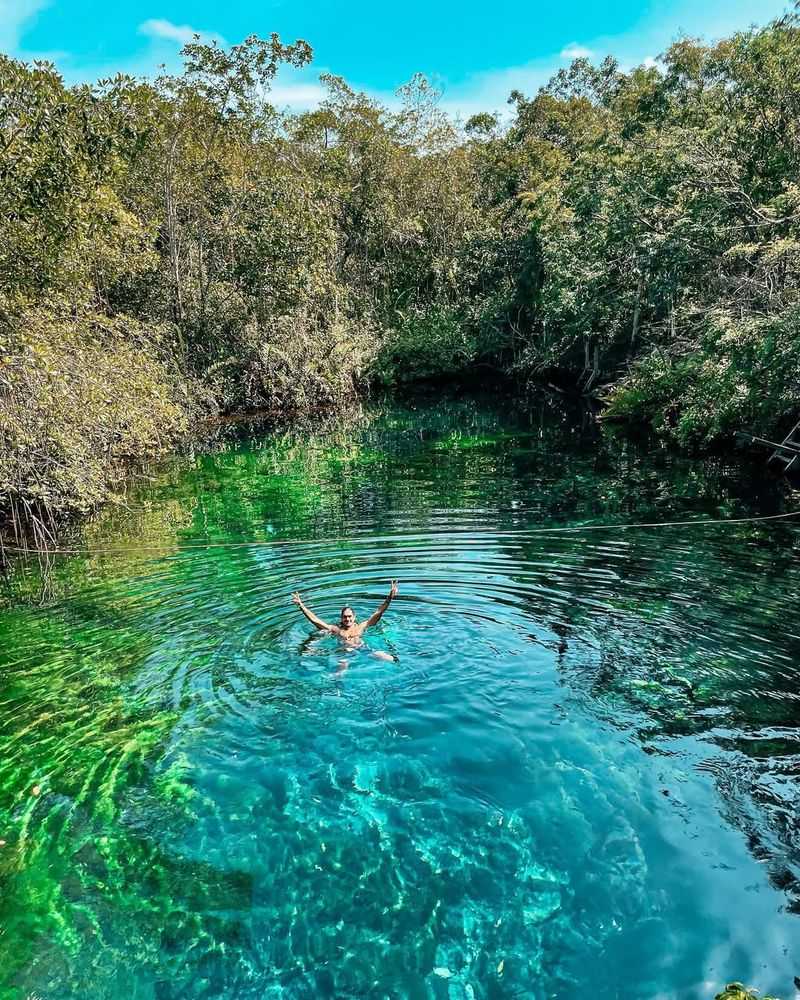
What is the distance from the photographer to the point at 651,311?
34344mm

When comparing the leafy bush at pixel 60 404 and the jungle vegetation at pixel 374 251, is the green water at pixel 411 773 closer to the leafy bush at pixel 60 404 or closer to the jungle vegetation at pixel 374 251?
the leafy bush at pixel 60 404

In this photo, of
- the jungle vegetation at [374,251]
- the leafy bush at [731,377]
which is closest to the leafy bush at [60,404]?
the jungle vegetation at [374,251]

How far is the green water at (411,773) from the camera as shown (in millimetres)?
5816

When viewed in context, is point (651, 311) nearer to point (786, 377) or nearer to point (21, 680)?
point (786, 377)

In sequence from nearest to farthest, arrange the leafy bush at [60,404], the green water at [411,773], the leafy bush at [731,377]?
1. the green water at [411,773]
2. the leafy bush at [60,404]
3. the leafy bush at [731,377]

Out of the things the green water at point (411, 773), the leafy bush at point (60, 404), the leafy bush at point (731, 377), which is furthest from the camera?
the leafy bush at point (731, 377)

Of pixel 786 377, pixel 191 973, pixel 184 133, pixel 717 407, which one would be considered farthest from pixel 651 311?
pixel 191 973

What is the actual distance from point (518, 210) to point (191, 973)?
154 ft

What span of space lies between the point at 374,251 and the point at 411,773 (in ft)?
168

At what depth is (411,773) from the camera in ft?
26.4

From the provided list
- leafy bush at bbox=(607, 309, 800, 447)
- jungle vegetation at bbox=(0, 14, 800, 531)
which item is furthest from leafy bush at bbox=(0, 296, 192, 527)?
leafy bush at bbox=(607, 309, 800, 447)

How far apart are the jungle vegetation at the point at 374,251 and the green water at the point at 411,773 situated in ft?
19.8

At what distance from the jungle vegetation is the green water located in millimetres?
6046

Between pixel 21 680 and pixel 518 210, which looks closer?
pixel 21 680
